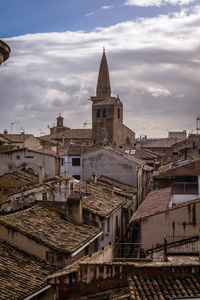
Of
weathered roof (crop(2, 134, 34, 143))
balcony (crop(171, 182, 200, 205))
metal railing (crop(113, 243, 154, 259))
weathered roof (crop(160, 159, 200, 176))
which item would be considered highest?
weathered roof (crop(2, 134, 34, 143))

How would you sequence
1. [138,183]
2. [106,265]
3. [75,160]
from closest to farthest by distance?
[106,265] < [138,183] < [75,160]

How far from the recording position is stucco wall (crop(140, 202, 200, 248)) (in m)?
16.6

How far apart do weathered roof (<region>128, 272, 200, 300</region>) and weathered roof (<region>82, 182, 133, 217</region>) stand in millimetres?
11616

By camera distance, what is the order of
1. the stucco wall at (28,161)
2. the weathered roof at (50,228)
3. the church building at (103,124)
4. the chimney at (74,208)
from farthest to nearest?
the church building at (103,124) < the stucco wall at (28,161) < the chimney at (74,208) < the weathered roof at (50,228)

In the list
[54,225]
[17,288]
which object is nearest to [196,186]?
[54,225]

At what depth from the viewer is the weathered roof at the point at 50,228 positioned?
636 inches

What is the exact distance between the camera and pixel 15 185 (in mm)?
34125

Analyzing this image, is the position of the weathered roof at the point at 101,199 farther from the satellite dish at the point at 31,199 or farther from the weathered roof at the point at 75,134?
the weathered roof at the point at 75,134

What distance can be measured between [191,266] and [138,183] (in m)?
26.9

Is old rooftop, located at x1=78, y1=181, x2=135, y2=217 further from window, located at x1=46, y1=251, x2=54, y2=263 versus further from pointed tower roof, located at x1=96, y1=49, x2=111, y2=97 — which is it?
pointed tower roof, located at x1=96, y1=49, x2=111, y2=97

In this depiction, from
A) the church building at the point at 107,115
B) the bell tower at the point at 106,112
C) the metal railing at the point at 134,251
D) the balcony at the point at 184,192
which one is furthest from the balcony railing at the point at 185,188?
the bell tower at the point at 106,112

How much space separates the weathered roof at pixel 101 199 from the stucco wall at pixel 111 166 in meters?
5.53

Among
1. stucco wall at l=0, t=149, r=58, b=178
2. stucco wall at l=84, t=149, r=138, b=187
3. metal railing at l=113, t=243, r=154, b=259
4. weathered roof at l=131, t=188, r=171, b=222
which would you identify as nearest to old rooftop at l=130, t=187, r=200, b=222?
weathered roof at l=131, t=188, r=171, b=222

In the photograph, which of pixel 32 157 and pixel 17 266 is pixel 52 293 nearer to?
pixel 17 266
